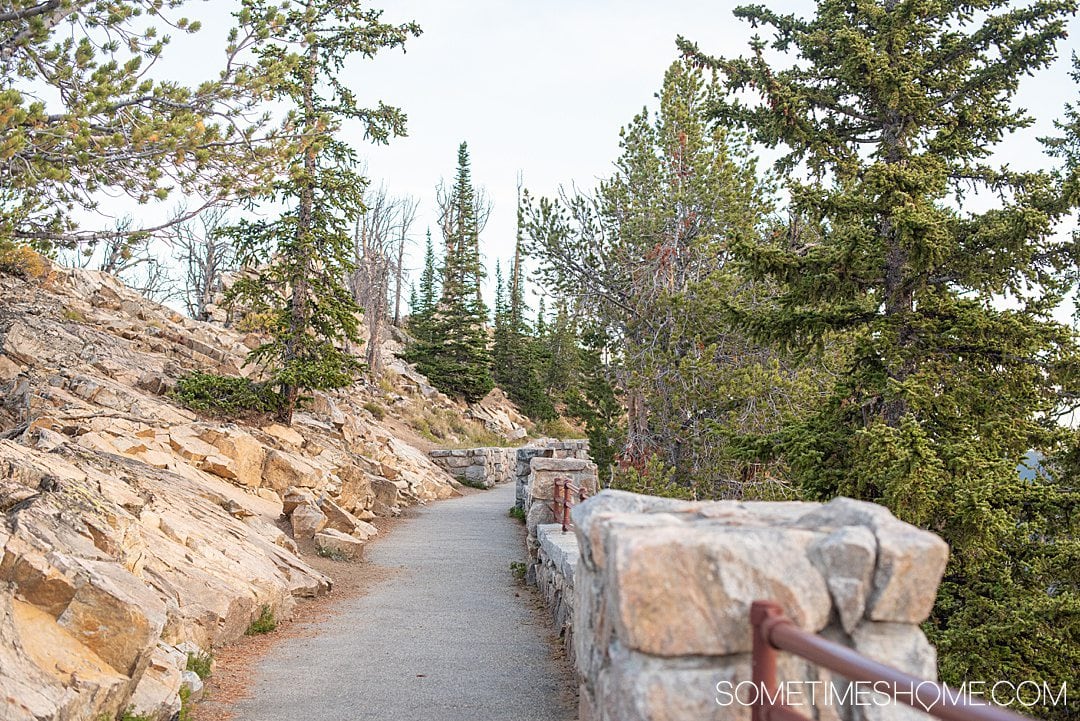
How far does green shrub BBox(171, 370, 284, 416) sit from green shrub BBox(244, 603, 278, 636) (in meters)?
8.49

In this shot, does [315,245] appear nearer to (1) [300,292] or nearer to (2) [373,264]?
(1) [300,292]

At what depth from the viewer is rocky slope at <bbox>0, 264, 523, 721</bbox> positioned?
196 inches

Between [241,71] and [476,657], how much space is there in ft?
19.0

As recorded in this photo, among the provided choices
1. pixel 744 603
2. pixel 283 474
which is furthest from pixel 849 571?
pixel 283 474

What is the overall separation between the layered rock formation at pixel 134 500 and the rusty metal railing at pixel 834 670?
146 inches

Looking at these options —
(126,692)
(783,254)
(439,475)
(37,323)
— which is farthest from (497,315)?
(126,692)

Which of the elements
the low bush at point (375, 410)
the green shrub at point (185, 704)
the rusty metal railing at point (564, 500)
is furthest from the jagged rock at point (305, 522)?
the low bush at point (375, 410)

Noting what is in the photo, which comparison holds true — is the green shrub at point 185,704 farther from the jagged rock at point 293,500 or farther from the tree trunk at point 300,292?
the tree trunk at point 300,292

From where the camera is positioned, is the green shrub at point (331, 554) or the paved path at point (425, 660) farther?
the green shrub at point (331, 554)

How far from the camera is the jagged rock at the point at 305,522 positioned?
1274 cm

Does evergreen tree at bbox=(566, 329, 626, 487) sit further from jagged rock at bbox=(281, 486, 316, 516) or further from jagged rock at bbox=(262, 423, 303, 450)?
jagged rock at bbox=(262, 423, 303, 450)

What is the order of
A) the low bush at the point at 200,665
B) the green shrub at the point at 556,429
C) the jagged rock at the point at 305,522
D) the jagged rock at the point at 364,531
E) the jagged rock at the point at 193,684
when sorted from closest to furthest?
1. the jagged rock at the point at 193,684
2. the low bush at the point at 200,665
3. the jagged rock at the point at 305,522
4. the jagged rock at the point at 364,531
5. the green shrub at the point at 556,429

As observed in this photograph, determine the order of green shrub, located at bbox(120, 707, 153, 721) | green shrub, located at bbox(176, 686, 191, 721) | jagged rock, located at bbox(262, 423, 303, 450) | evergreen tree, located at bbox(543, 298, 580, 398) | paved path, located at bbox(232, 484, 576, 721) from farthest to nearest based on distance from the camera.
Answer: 1. evergreen tree, located at bbox(543, 298, 580, 398)
2. jagged rock, located at bbox(262, 423, 303, 450)
3. paved path, located at bbox(232, 484, 576, 721)
4. green shrub, located at bbox(176, 686, 191, 721)
5. green shrub, located at bbox(120, 707, 153, 721)

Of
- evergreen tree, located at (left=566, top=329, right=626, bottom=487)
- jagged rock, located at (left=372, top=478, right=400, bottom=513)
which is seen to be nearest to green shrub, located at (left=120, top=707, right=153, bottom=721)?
evergreen tree, located at (left=566, top=329, right=626, bottom=487)
